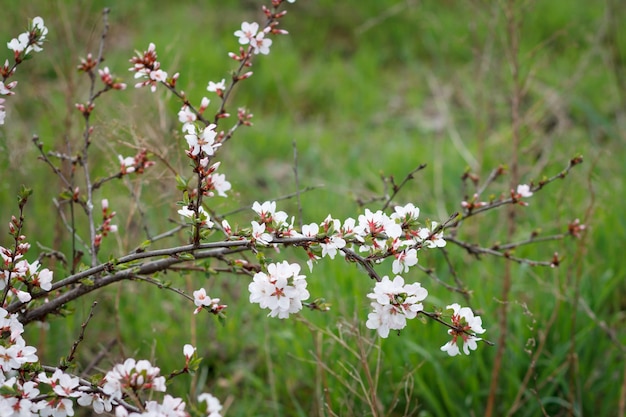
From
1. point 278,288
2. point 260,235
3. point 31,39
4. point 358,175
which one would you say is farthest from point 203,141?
point 358,175

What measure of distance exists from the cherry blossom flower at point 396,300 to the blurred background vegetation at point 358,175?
0.44 meters

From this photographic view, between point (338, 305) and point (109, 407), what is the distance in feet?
4.96

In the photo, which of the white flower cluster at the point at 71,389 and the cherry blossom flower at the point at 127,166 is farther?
the cherry blossom flower at the point at 127,166

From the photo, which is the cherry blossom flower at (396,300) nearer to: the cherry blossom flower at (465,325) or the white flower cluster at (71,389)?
the cherry blossom flower at (465,325)

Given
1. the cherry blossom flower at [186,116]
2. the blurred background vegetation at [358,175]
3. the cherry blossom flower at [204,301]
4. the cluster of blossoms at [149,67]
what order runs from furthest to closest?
the blurred background vegetation at [358,175] → the cherry blossom flower at [186,116] → the cluster of blossoms at [149,67] → the cherry blossom flower at [204,301]

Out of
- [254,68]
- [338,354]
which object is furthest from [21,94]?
[338,354]

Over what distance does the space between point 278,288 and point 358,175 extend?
283 centimetres

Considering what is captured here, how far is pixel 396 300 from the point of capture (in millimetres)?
1342

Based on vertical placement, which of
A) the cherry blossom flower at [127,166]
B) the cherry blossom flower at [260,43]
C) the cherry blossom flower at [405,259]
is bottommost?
the cherry blossom flower at [405,259]

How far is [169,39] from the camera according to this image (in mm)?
5145

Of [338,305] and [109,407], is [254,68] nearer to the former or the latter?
[338,305]

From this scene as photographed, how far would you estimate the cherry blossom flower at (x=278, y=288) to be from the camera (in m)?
1.32

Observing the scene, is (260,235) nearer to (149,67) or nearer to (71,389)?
(71,389)

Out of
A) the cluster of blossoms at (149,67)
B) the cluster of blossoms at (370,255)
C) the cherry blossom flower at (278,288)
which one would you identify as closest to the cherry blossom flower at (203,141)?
the cluster of blossoms at (370,255)
